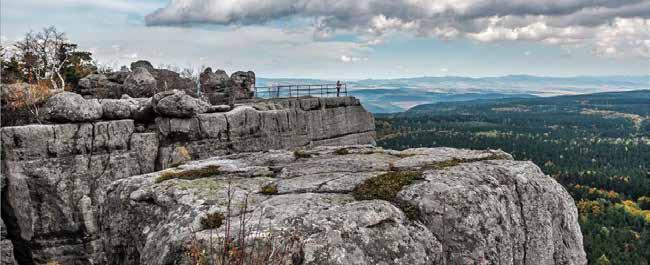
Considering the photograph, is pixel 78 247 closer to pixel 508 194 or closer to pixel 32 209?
pixel 32 209

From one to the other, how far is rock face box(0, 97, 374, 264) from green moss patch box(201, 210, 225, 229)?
78.8ft

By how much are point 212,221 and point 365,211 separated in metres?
2.69

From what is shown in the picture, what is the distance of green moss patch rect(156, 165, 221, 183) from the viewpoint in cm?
1162

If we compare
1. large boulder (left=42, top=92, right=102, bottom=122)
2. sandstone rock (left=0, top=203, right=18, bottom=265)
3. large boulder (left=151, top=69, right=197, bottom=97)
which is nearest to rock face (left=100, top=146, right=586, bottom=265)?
large boulder (left=42, top=92, right=102, bottom=122)

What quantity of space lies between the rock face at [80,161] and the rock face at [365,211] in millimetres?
21492

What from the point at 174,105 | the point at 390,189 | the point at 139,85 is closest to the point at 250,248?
the point at 390,189

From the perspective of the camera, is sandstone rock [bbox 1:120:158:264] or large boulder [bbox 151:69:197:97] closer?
sandstone rock [bbox 1:120:158:264]

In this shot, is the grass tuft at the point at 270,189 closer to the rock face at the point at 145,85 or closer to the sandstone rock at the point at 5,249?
the sandstone rock at the point at 5,249

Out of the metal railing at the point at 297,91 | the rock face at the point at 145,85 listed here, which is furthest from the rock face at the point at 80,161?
the metal railing at the point at 297,91

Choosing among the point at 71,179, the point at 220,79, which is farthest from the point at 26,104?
the point at 220,79

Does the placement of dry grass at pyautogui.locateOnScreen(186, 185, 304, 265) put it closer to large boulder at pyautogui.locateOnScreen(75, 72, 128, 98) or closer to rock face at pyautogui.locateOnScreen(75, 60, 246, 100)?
rock face at pyautogui.locateOnScreen(75, 60, 246, 100)

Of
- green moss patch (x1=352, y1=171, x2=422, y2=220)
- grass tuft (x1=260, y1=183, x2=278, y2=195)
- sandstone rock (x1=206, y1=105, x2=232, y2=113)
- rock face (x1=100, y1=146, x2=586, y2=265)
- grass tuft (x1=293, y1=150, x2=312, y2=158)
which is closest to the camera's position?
rock face (x1=100, y1=146, x2=586, y2=265)

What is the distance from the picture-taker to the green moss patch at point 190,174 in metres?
11.6

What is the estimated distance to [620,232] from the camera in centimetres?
13038
